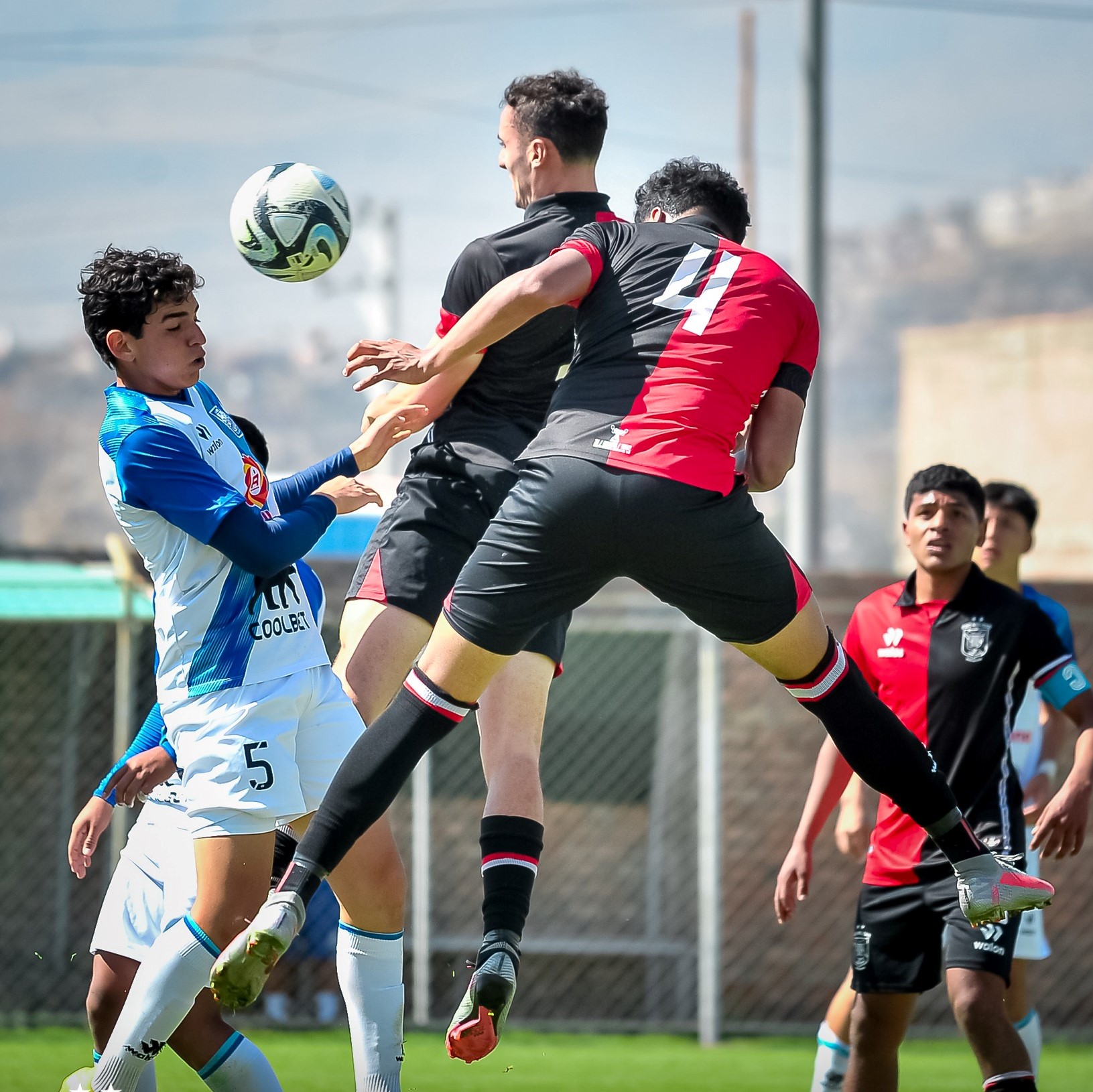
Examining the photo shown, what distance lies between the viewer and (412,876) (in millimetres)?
8953

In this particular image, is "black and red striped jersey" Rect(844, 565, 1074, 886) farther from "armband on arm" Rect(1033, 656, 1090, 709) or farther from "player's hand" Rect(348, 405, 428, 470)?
"player's hand" Rect(348, 405, 428, 470)

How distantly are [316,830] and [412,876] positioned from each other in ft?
18.2

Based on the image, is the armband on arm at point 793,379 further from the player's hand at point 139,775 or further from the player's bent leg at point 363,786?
the player's hand at point 139,775

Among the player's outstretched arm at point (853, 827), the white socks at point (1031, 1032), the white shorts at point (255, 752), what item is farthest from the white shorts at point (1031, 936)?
the white shorts at point (255, 752)

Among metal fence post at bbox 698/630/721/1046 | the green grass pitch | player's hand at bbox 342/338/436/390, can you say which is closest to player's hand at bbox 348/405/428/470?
player's hand at bbox 342/338/436/390

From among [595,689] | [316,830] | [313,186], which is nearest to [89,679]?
[595,689]

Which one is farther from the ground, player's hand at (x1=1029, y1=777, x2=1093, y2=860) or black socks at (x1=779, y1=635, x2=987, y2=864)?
black socks at (x1=779, y1=635, x2=987, y2=864)

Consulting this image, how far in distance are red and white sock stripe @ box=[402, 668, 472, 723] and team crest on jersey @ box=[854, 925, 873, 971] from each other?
1723 millimetres

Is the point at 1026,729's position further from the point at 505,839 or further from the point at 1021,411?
the point at 1021,411

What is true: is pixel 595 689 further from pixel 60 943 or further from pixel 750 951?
pixel 60 943

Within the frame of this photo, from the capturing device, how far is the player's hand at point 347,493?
13.5 feet

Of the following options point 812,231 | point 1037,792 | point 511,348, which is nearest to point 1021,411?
point 812,231

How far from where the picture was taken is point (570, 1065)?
7777mm

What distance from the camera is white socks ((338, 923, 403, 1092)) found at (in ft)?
12.7
